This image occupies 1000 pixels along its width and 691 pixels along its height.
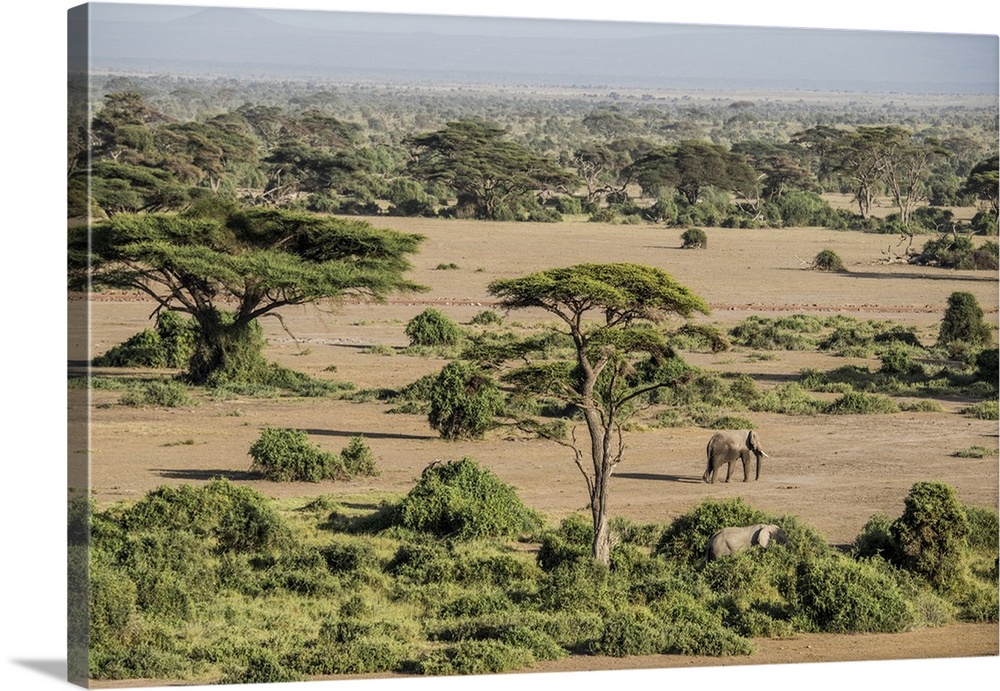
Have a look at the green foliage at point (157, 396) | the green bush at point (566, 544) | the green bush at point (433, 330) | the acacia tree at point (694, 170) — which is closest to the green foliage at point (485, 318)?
the green bush at point (433, 330)

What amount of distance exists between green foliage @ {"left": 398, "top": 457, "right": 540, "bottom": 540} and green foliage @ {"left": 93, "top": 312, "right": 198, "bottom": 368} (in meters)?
12.2

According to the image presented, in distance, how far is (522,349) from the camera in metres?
21.6

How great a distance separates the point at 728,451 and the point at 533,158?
10.2 metres

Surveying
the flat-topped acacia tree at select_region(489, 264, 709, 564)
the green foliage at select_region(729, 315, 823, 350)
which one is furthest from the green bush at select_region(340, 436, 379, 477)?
the green foliage at select_region(729, 315, 823, 350)

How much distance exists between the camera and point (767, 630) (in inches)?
783

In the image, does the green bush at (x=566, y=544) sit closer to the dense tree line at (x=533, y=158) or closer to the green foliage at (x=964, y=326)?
the dense tree line at (x=533, y=158)

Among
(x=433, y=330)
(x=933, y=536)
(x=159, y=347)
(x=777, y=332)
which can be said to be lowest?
(x=933, y=536)

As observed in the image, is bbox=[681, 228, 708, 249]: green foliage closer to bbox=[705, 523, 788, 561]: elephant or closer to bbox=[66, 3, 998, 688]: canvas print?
bbox=[66, 3, 998, 688]: canvas print

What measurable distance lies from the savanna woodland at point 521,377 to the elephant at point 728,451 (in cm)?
27

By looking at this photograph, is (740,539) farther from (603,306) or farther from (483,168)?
(483,168)

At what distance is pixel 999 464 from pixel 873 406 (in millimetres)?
5874

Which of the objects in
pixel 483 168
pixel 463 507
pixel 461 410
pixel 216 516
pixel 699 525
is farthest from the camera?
pixel 483 168

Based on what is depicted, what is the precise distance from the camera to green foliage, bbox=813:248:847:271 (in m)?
36.4

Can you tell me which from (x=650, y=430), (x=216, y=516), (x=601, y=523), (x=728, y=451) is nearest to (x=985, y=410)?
(x=650, y=430)
